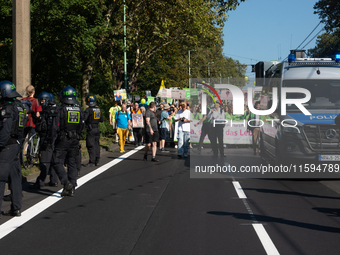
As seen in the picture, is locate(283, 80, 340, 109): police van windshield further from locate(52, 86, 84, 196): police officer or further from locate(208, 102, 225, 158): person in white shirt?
locate(52, 86, 84, 196): police officer

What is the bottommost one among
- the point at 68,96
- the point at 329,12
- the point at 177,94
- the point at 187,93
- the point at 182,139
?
the point at 182,139

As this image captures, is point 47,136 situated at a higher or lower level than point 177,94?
lower

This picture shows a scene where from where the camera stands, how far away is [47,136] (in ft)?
28.1

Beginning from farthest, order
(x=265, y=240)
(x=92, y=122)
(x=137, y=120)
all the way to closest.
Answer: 1. (x=137, y=120)
2. (x=92, y=122)
3. (x=265, y=240)

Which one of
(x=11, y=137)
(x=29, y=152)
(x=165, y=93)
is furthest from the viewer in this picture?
(x=165, y=93)

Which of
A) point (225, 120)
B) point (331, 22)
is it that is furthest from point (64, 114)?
point (331, 22)

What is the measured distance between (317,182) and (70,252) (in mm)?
6752

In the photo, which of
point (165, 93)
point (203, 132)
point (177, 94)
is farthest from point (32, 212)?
point (177, 94)

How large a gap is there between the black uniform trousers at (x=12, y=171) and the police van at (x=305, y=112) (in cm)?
594

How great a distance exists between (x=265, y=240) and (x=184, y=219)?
142cm

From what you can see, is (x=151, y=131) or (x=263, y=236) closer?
(x=263, y=236)

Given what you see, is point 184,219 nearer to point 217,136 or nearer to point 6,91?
point 6,91

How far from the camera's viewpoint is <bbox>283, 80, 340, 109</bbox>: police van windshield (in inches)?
421

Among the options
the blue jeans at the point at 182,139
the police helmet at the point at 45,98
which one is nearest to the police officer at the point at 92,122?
the police helmet at the point at 45,98
